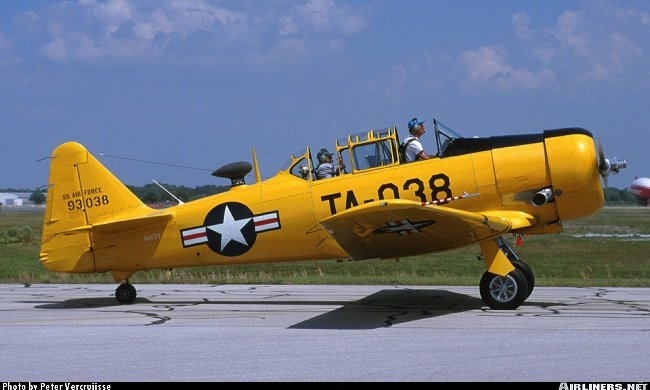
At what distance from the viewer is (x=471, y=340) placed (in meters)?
8.93

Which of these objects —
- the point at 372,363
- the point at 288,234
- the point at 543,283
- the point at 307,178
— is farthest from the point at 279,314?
the point at 543,283

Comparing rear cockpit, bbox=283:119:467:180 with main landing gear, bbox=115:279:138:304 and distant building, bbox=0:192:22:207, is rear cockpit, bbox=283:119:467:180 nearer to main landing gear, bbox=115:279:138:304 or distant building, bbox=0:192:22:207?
main landing gear, bbox=115:279:138:304

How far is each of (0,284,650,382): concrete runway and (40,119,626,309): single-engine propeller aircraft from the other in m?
0.84

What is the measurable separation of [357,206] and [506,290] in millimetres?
2642

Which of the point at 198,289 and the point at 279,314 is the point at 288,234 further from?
the point at 198,289

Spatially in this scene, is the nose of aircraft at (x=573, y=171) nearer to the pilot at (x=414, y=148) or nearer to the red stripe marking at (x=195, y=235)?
the pilot at (x=414, y=148)

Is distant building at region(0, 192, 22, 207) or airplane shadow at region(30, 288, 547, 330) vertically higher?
distant building at region(0, 192, 22, 207)

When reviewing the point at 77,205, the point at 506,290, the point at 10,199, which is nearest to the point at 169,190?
the point at 77,205

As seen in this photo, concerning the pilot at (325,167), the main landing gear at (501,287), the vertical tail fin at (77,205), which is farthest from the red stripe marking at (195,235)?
the main landing gear at (501,287)

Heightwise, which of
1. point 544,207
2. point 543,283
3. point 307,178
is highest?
Result: point 307,178

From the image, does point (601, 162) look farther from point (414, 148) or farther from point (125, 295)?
point (125, 295)

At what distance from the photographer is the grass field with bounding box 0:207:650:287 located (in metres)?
17.6

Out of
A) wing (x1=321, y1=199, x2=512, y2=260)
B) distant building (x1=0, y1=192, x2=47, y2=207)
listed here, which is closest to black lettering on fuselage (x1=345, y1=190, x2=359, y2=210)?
wing (x1=321, y1=199, x2=512, y2=260)

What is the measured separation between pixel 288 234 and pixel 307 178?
0.93m
